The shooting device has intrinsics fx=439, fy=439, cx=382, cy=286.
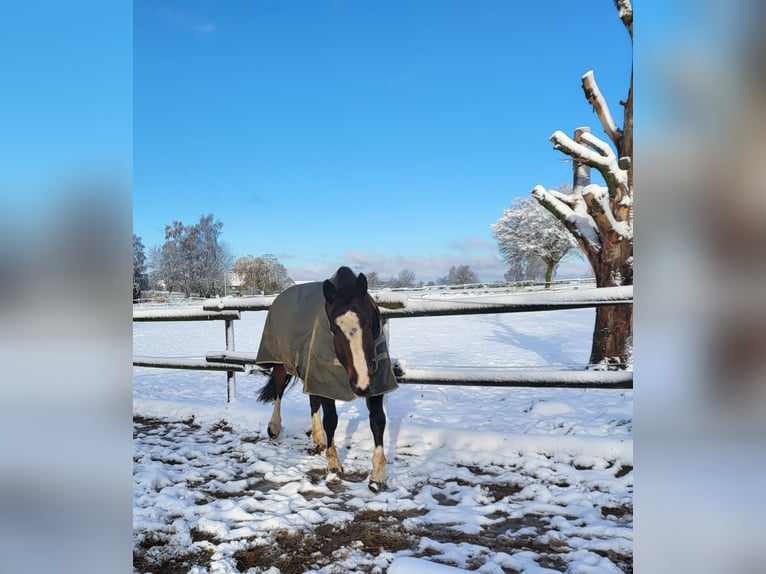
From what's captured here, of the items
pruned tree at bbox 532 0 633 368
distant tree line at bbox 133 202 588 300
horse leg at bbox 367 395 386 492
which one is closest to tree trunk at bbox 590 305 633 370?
pruned tree at bbox 532 0 633 368

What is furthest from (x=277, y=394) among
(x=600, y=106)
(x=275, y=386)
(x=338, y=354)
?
(x=600, y=106)

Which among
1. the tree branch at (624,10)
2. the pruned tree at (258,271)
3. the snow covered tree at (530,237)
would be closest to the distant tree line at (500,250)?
the snow covered tree at (530,237)

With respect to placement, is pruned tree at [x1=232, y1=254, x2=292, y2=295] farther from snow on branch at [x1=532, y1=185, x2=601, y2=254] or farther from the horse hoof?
the horse hoof

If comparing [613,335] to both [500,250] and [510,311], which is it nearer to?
[510,311]

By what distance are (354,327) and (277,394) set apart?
1.57 m

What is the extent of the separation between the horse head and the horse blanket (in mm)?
136

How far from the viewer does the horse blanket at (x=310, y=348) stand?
2797 millimetres
